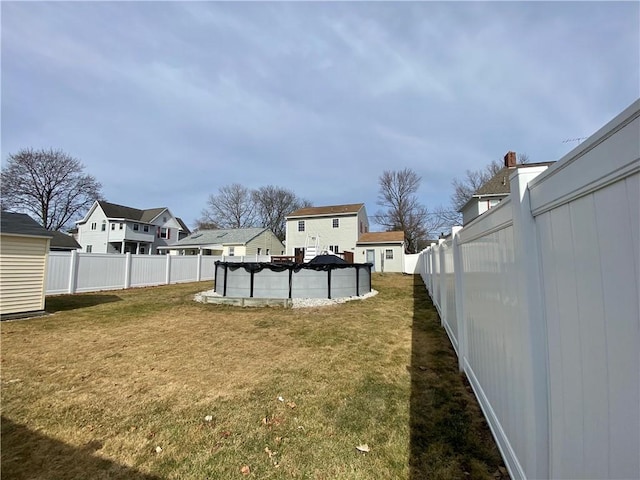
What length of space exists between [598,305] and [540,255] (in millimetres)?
549

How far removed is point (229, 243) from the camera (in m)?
29.4

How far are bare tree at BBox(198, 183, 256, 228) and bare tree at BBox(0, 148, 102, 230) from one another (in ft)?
52.9

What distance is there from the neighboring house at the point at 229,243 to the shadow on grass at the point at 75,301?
1650cm

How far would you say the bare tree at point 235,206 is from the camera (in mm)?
44906

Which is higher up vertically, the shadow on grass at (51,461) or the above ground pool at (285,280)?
the above ground pool at (285,280)

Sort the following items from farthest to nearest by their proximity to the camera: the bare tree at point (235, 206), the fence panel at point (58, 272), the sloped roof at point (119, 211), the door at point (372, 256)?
1. the bare tree at point (235, 206)
2. the sloped roof at point (119, 211)
3. the door at point (372, 256)
4. the fence panel at point (58, 272)

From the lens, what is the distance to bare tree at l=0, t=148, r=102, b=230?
27.9 metres

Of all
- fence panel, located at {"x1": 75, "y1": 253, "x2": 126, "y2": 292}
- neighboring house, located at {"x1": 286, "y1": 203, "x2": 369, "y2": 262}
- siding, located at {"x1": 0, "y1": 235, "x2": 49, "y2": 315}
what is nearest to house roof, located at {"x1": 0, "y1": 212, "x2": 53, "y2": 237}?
siding, located at {"x1": 0, "y1": 235, "x2": 49, "y2": 315}

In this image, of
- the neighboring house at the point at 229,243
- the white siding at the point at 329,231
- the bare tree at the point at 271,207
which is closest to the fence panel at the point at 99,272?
the neighboring house at the point at 229,243

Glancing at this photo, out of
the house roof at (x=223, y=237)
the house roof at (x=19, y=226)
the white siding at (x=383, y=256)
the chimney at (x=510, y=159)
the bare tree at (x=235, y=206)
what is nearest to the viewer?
the house roof at (x=19, y=226)

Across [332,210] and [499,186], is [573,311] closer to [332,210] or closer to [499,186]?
[499,186]

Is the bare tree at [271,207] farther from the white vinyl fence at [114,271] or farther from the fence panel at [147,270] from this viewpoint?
the fence panel at [147,270]

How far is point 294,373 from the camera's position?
413 cm

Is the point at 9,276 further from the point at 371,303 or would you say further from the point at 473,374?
the point at 473,374
